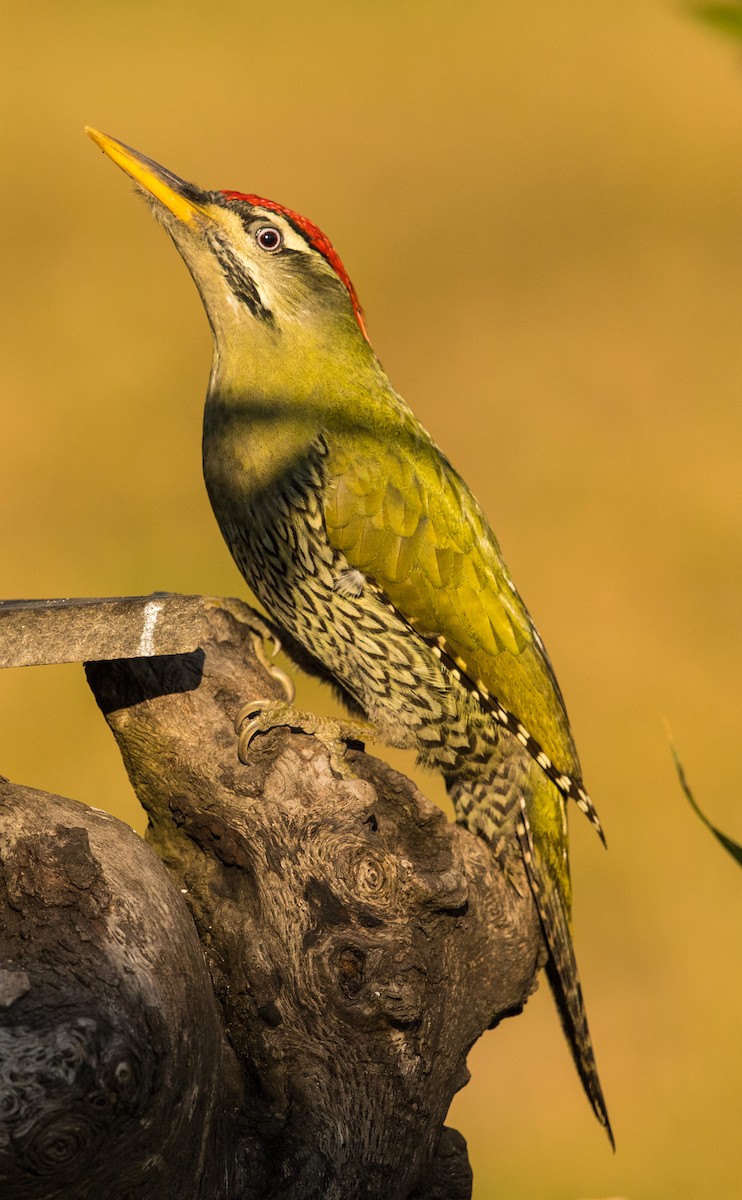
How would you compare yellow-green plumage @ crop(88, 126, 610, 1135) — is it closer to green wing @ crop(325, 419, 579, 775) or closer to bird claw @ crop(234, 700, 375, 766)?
green wing @ crop(325, 419, 579, 775)

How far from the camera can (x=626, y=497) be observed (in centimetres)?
1020

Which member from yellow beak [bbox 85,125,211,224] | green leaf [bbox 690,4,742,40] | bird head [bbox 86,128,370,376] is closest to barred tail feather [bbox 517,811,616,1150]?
bird head [bbox 86,128,370,376]

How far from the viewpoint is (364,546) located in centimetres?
365

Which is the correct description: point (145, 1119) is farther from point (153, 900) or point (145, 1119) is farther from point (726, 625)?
point (726, 625)

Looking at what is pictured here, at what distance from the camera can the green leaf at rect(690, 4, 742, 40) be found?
6.64ft

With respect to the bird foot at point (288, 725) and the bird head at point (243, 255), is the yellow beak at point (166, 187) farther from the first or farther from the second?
the bird foot at point (288, 725)

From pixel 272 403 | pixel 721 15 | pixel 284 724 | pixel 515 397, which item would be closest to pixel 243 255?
pixel 272 403

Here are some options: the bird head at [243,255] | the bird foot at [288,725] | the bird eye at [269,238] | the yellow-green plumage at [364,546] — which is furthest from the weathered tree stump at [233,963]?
the bird eye at [269,238]

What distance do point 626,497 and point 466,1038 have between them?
24.2 ft

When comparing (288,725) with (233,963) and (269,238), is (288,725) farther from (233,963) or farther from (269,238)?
(269,238)

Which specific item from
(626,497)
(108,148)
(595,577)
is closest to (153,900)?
(108,148)

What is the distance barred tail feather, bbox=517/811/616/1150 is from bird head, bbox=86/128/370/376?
1496mm

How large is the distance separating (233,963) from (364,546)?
1.13m

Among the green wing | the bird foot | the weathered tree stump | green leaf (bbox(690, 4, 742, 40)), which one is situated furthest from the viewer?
the green wing
